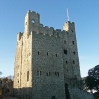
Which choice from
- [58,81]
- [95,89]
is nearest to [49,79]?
[58,81]

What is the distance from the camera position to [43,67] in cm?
3606

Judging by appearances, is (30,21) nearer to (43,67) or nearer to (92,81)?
(43,67)

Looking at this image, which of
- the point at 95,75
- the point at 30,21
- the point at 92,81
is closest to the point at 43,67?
the point at 30,21

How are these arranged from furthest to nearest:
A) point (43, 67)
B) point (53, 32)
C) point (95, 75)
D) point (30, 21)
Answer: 1. point (95, 75)
2. point (53, 32)
3. point (30, 21)
4. point (43, 67)

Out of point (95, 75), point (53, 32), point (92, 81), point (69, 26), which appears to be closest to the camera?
point (53, 32)

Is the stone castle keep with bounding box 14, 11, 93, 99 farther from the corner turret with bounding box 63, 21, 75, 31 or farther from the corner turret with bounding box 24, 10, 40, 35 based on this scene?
the corner turret with bounding box 63, 21, 75, 31

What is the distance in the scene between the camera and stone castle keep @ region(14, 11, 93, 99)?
34656 millimetres

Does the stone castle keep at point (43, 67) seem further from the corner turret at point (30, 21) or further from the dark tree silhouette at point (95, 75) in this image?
the dark tree silhouette at point (95, 75)

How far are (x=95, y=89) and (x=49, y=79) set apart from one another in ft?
77.2

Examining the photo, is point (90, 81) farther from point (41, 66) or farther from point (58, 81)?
point (41, 66)

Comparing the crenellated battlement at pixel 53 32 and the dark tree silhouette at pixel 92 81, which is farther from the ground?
the crenellated battlement at pixel 53 32

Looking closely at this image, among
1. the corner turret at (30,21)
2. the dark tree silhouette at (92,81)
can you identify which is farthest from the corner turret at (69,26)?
the dark tree silhouette at (92,81)

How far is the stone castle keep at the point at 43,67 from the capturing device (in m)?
34.7

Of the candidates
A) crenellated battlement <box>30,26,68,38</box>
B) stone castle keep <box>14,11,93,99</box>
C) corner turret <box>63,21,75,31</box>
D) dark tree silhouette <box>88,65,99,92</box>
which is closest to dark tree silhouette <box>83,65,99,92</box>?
dark tree silhouette <box>88,65,99,92</box>
